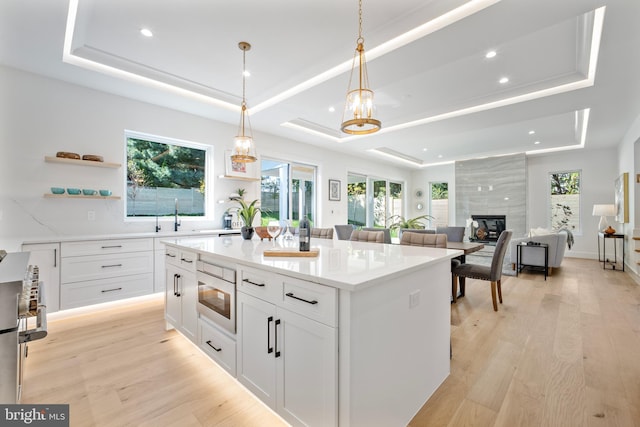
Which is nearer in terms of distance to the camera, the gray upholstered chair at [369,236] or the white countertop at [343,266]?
the white countertop at [343,266]

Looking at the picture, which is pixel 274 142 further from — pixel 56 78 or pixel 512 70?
pixel 512 70

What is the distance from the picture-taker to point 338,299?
1.18 meters

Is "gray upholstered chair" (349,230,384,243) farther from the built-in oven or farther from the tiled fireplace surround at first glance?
the tiled fireplace surround

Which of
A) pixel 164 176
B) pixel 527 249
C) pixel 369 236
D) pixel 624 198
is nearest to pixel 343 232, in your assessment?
pixel 369 236

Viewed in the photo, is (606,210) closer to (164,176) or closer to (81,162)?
(164,176)

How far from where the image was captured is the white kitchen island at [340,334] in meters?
1.18

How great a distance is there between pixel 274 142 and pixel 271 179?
741 mm

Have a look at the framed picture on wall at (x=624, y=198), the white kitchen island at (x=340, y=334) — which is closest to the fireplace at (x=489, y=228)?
the framed picture on wall at (x=624, y=198)

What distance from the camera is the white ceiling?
7.35 ft

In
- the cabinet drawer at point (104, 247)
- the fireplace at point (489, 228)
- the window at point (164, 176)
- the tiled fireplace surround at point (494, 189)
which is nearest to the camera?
the cabinet drawer at point (104, 247)

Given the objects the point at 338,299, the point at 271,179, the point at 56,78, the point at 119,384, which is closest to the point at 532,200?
the point at 271,179

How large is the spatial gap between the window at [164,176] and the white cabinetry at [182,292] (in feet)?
6.07

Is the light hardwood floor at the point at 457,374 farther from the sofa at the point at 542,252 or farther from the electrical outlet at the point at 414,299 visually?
the sofa at the point at 542,252

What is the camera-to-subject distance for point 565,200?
741cm
